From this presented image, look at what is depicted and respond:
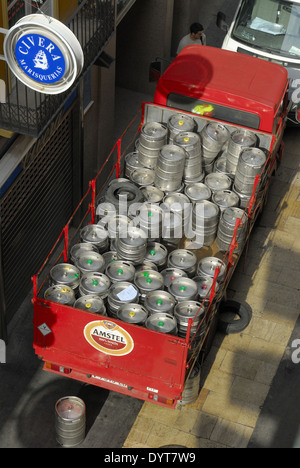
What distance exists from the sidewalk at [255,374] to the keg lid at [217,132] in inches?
96.8

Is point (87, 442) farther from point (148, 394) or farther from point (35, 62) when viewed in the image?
point (35, 62)

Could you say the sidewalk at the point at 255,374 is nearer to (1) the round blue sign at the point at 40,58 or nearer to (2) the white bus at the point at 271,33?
(2) the white bus at the point at 271,33

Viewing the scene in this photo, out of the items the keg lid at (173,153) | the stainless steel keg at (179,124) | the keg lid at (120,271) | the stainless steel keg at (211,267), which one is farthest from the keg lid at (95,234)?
the stainless steel keg at (179,124)

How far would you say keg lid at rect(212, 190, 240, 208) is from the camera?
14117 mm

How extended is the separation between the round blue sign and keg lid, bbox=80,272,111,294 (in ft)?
10.6

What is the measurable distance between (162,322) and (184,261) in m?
1.54

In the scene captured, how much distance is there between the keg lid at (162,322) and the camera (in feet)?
38.7

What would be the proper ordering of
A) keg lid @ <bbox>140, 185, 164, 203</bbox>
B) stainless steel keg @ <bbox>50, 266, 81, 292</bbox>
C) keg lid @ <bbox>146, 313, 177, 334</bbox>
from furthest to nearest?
keg lid @ <bbox>140, 185, 164, 203</bbox>, stainless steel keg @ <bbox>50, 266, 81, 292</bbox>, keg lid @ <bbox>146, 313, 177, 334</bbox>

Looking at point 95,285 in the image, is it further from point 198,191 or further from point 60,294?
point 198,191

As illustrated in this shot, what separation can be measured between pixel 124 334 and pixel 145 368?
26.9 inches

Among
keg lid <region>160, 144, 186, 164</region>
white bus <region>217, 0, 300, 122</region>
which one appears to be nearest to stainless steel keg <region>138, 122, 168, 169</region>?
keg lid <region>160, 144, 186, 164</region>

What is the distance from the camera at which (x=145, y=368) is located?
1180 centimetres

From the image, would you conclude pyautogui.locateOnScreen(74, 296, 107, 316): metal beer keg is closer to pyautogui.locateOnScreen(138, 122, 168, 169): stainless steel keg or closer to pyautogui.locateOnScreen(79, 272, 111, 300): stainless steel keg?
pyautogui.locateOnScreen(79, 272, 111, 300): stainless steel keg

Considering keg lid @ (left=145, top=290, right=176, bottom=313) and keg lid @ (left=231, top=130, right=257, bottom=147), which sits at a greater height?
keg lid @ (left=231, top=130, right=257, bottom=147)
